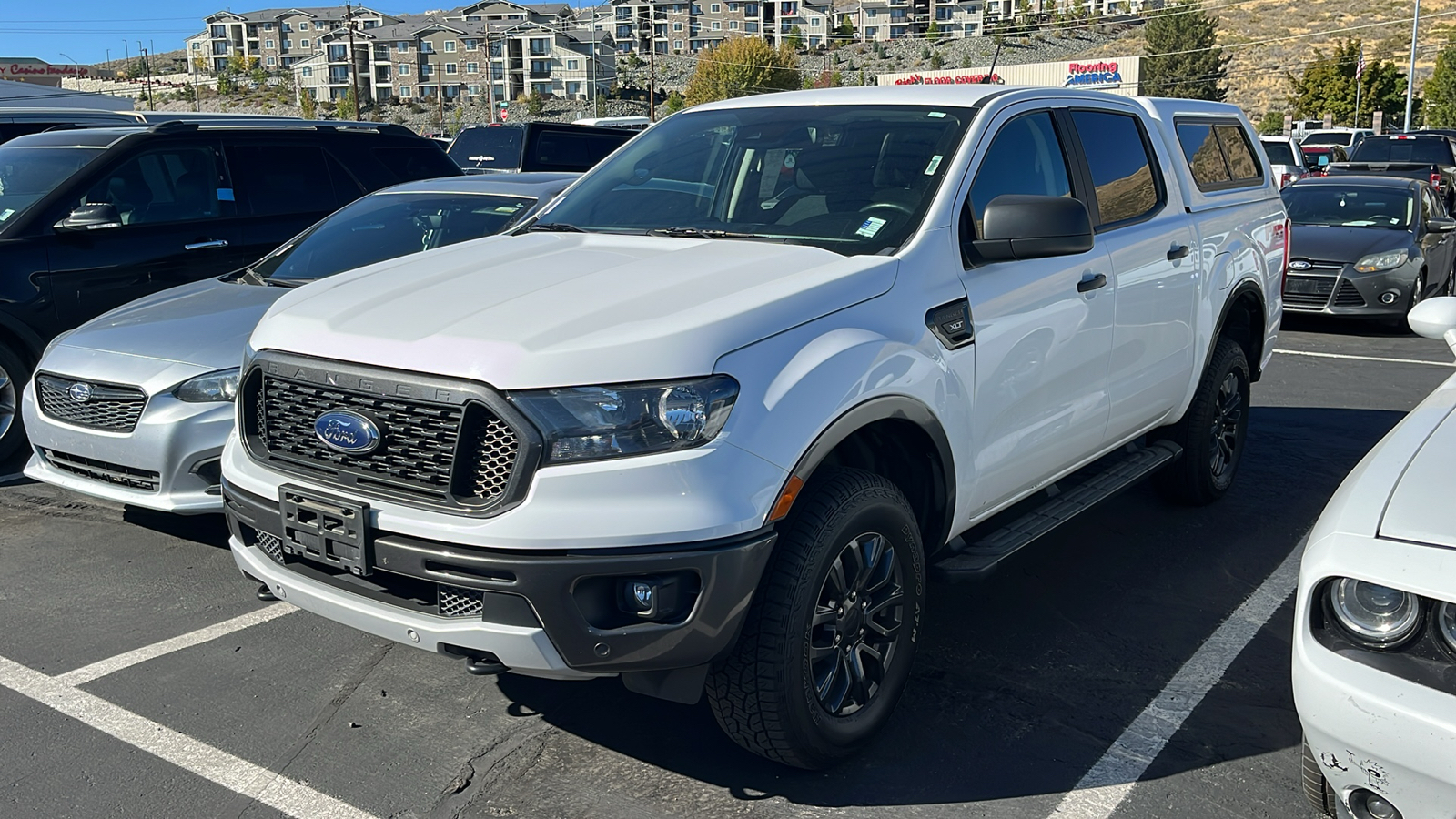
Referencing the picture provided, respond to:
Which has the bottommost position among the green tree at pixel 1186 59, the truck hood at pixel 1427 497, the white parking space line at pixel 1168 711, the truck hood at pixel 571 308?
the white parking space line at pixel 1168 711

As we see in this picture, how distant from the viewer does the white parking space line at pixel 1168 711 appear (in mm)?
3223

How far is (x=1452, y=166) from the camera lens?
22297mm

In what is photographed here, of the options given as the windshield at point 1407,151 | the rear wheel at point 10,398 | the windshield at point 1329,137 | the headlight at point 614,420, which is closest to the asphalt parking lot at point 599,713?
the headlight at point 614,420

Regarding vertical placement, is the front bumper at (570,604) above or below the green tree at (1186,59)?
below

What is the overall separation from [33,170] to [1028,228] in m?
7.01

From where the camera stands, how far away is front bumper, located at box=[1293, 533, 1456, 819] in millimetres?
2393

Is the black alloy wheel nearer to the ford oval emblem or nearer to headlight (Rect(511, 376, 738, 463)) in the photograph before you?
headlight (Rect(511, 376, 738, 463))

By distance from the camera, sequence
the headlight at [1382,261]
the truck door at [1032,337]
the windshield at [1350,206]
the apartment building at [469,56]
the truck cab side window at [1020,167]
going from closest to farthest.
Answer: the truck door at [1032,337] < the truck cab side window at [1020,167] < the headlight at [1382,261] < the windshield at [1350,206] < the apartment building at [469,56]

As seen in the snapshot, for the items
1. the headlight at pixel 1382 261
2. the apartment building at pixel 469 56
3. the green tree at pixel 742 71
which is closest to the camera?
the headlight at pixel 1382 261

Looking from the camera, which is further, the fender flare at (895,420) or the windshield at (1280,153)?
the windshield at (1280,153)

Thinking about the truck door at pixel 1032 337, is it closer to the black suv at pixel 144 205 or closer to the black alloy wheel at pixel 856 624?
the black alloy wheel at pixel 856 624

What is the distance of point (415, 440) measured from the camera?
295cm

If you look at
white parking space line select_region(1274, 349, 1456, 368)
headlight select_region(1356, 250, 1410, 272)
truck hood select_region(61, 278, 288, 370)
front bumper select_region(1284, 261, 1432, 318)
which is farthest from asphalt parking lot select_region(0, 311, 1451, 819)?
headlight select_region(1356, 250, 1410, 272)

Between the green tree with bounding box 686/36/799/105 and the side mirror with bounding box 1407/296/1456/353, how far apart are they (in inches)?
4038
